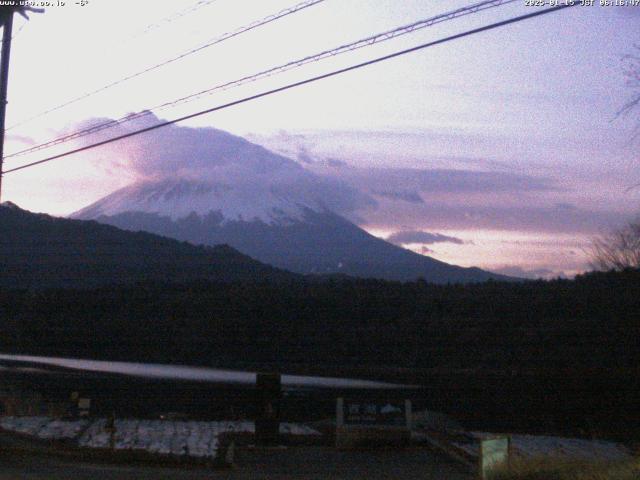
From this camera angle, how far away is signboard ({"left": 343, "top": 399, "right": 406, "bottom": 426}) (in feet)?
69.5

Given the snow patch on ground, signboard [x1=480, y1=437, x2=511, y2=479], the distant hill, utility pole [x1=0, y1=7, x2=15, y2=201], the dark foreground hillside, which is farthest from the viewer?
the distant hill

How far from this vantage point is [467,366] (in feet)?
163

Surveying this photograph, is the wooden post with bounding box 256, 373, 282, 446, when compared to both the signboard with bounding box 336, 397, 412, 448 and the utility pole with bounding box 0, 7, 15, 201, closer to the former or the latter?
the signboard with bounding box 336, 397, 412, 448

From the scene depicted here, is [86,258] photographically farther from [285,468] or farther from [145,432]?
[285,468]

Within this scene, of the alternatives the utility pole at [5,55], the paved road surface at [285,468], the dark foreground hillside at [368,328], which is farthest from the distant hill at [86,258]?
the paved road surface at [285,468]

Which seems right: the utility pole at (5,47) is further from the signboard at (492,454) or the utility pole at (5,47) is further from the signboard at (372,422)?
the signboard at (492,454)

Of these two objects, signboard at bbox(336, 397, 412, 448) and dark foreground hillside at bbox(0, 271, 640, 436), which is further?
dark foreground hillside at bbox(0, 271, 640, 436)

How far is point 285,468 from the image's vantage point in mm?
18344

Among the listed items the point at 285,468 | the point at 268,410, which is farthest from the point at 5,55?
the point at 285,468

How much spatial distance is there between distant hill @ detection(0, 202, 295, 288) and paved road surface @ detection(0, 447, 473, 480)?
41156 millimetres

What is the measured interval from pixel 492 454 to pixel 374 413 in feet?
31.7

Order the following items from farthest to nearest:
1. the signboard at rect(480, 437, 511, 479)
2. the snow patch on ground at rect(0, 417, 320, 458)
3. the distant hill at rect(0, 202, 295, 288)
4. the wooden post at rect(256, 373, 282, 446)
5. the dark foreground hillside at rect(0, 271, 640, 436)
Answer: the distant hill at rect(0, 202, 295, 288) < the dark foreground hillside at rect(0, 271, 640, 436) < the wooden post at rect(256, 373, 282, 446) < the snow patch on ground at rect(0, 417, 320, 458) < the signboard at rect(480, 437, 511, 479)

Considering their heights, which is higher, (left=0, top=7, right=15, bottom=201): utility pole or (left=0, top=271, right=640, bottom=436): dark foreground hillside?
(left=0, top=7, right=15, bottom=201): utility pole

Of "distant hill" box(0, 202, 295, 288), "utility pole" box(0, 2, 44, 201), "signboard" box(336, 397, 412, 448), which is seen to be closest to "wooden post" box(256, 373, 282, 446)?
"signboard" box(336, 397, 412, 448)
